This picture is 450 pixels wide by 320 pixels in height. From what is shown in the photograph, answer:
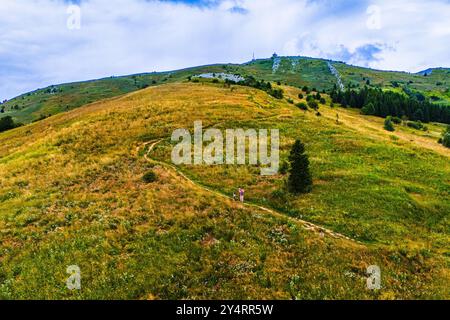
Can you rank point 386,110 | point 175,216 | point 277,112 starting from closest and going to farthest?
point 175,216, point 277,112, point 386,110

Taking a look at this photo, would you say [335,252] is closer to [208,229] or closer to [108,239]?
[208,229]

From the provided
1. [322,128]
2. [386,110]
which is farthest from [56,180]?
[386,110]

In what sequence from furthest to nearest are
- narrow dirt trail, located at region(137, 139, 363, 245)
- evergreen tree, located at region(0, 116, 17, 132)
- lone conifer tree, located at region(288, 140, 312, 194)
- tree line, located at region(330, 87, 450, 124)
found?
tree line, located at region(330, 87, 450, 124) < evergreen tree, located at region(0, 116, 17, 132) < lone conifer tree, located at region(288, 140, 312, 194) < narrow dirt trail, located at region(137, 139, 363, 245)

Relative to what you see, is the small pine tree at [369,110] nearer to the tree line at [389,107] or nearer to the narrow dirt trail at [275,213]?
the tree line at [389,107]

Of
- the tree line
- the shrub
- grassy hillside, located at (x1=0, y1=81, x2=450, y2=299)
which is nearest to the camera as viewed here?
grassy hillside, located at (x1=0, y1=81, x2=450, y2=299)

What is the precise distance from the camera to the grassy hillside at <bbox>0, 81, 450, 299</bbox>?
56.0 ft

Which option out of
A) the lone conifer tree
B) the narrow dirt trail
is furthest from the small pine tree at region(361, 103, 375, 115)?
the narrow dirt trail

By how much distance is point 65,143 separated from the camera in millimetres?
47906

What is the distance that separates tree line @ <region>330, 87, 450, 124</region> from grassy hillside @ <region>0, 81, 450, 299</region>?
61.0 m

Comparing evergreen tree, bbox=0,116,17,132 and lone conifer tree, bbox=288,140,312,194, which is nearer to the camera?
lone conifer tree, bbox=288,140,312,194

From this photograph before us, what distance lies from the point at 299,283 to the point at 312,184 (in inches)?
587

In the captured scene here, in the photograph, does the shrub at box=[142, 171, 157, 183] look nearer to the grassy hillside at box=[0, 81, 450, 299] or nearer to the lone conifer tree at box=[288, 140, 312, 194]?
the grassy hillside at box=[0, 81, 450, 299]

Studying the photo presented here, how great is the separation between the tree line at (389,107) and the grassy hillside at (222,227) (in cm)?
6097

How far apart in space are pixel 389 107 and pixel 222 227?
9572 cm
